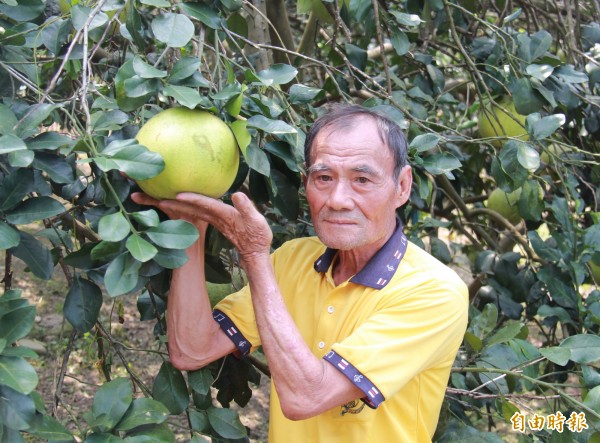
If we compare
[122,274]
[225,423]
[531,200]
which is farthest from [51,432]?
[531,200]

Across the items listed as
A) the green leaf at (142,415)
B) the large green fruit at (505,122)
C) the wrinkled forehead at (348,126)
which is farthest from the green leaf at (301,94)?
the large green fruit at (505,122)

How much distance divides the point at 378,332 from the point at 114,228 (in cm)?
63

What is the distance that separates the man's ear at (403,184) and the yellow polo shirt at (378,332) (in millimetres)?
84

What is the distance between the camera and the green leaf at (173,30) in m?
1.39

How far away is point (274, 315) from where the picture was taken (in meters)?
1.56

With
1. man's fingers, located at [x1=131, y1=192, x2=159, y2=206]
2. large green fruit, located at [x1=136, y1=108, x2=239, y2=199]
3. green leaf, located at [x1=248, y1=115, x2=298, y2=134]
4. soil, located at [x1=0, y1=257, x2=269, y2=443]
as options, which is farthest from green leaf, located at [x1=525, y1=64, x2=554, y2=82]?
soil, located at [x1=0, y1=257, x2=269, y2=443]

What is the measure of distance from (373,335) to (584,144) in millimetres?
2102

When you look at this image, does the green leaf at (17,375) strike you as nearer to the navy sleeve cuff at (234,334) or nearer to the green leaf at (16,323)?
the green leaf at (16,323)

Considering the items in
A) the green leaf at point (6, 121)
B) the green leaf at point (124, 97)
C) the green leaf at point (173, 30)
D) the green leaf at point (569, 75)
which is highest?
the green leaf at point (173, 30)

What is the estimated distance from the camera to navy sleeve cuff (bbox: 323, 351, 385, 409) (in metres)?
1.55

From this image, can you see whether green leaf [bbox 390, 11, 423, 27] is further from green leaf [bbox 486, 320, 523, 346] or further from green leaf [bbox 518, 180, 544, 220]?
green leaf [bbox 486, 320, 523, 346]

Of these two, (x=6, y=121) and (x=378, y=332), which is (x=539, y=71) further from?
(x=6, y=121)

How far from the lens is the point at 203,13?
5.02ft

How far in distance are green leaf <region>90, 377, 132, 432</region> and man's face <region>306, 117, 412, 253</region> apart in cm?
55
